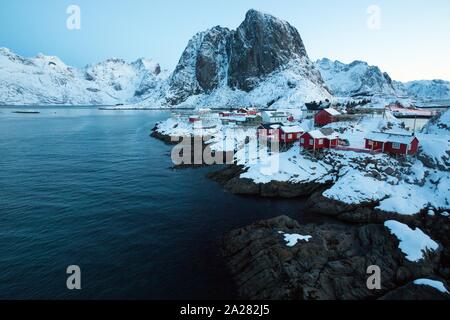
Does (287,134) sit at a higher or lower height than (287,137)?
higher

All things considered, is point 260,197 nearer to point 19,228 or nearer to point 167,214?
point 167,214

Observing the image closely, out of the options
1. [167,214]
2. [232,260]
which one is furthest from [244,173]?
[232,260]

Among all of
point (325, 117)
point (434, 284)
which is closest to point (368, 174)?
point (434, 284)

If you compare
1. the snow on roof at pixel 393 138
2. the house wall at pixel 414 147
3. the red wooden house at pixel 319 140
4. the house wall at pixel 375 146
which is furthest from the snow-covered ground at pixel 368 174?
the snow on roof at pixel 393 138

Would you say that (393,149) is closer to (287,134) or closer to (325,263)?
(287,134)

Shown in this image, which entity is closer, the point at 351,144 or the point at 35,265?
the point at 35,265
